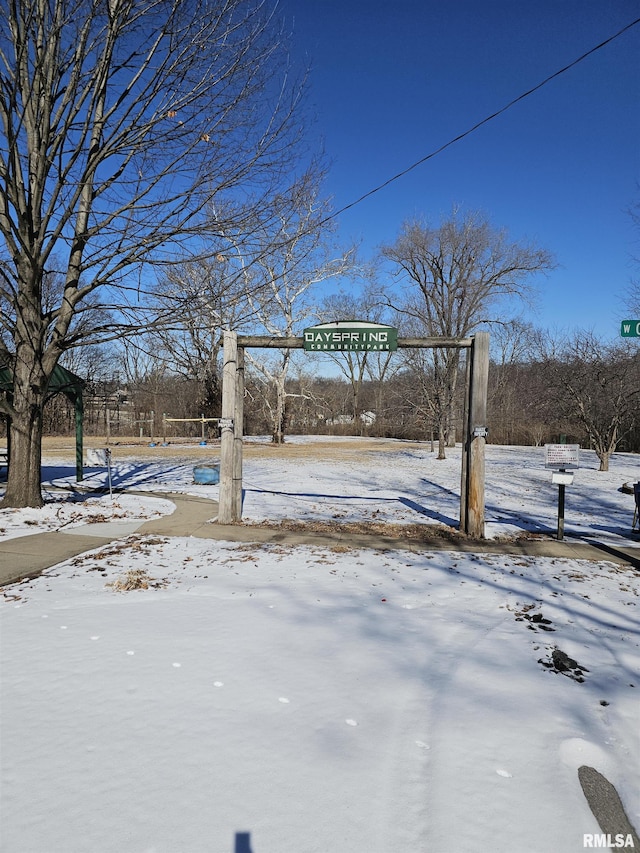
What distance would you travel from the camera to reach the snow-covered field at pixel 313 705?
6.98 feet

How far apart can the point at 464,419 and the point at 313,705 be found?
17.8 ft

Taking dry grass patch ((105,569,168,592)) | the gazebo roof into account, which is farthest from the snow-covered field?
the gazebo roof

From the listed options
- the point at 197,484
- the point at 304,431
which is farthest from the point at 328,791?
the point at 304,431

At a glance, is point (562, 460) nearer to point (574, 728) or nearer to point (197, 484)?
point (574, 728)

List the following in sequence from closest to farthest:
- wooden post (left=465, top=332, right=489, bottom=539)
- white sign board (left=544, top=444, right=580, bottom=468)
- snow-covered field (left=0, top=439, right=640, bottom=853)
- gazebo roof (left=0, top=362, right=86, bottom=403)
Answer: snow-covered field (left=0, top=439, right=640, bottom=853), white sign board (left=544, top=444, right=580, bottom=468), wooden post (left=465, top=332, right=489, bottom=539), gazebo roof (left=0, top=362, right=86, bottom=403)

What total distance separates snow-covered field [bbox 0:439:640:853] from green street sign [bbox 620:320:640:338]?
2954 millimetres

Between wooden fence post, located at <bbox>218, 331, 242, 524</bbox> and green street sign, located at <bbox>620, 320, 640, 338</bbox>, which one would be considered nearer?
green street sign, located at <bbox>620, 320, 640, 338</bbox>

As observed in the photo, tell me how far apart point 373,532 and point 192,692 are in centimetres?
498

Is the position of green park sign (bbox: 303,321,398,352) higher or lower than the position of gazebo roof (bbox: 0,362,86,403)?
higher

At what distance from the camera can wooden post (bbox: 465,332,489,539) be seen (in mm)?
7402

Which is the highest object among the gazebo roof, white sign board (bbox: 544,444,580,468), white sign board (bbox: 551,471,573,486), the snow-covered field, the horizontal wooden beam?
the horizontal wooden beam

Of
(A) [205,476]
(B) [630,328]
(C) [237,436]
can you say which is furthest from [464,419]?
(A) [205,476]

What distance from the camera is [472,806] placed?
224 centimetres

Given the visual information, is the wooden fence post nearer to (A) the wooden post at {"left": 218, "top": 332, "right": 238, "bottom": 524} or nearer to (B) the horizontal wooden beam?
(A) the wooden post at {"left": 218, "top": 332, "right": 238, "bottom": 524}
